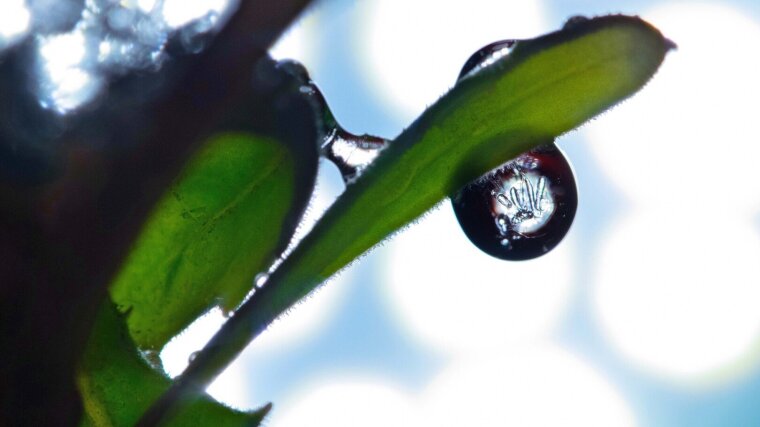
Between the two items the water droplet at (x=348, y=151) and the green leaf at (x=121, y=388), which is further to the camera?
the water droplet at (x=348, y=151)

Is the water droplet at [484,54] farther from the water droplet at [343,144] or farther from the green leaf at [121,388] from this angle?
the green leaf at [121,388]

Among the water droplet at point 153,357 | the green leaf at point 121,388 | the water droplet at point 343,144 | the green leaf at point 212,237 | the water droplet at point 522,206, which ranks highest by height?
the water droplet at point 522,206

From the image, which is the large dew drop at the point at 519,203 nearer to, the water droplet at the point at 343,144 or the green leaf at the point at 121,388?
the water droplet at the point at 343,144

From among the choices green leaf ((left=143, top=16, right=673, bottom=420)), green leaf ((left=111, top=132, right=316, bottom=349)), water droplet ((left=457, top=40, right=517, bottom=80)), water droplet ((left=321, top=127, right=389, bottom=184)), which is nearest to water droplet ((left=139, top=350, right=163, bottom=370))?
green leaf ((left=111, top=132, right=316, bottom=349))

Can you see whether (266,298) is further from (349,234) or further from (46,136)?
(46,136)

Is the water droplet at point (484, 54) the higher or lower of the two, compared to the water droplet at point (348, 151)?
higher

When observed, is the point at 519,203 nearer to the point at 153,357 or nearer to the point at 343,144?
the point at 343,144

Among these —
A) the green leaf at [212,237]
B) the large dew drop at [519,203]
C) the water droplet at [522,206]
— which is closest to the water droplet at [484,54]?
the large dew drop at [519,203]
